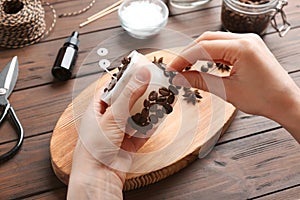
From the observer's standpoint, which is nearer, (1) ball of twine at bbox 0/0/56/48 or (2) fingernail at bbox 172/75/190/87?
(2) fingernail at bbox 172/75/190/87

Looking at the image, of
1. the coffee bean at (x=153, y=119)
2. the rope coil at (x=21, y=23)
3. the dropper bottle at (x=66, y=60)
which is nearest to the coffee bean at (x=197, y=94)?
the coffee bean at (x=153, y=119)

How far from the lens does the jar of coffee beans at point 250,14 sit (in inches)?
40.5

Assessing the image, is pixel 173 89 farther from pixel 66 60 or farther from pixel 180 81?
pixel 66 60

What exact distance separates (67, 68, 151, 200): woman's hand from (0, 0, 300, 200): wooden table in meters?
0.07

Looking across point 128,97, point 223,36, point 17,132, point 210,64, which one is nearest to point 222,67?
point 210,64

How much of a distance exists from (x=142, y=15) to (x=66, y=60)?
18cm

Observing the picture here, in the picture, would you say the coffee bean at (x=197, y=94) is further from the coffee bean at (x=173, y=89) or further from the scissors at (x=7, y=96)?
the scissors at (x=7, y=96)

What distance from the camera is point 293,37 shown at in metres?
1.09

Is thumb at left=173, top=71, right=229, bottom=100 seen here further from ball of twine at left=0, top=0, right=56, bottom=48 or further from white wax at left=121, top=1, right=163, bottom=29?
ball of twine at left=0, top=0, right=56, bottom=48

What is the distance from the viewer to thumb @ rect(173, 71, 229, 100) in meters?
0.83

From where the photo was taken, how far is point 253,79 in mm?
785

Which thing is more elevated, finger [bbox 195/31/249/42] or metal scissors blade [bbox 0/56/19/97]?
finger [bbox 195/31/249/42]

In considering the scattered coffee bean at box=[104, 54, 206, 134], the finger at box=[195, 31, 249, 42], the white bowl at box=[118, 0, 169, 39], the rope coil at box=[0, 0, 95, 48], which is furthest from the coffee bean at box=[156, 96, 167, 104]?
the rope coil at box=[0, 0, 95, 48]

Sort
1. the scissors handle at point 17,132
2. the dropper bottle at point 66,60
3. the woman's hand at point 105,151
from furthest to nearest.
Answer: the dropper bottle at point 66,60 → the scissors handle at point 17,132 → the woman's hand at point 105,151
